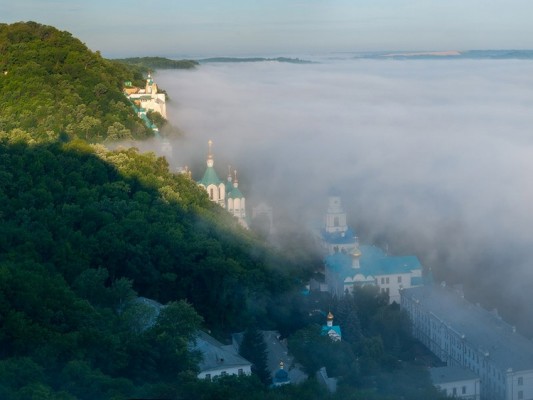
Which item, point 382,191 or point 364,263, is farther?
point 382,191

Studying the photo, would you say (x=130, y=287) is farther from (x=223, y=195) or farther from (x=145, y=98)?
(x=145, y=98)

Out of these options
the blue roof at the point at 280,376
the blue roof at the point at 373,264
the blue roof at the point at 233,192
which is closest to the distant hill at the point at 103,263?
the blue roof at the point at 280,376

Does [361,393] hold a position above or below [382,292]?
above

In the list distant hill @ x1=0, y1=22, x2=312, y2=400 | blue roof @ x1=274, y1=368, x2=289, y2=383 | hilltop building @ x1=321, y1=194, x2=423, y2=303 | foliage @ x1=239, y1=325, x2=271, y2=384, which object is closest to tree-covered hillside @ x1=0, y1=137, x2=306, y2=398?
distant hill @ x1=0, y1=22, x2=312, y2=400

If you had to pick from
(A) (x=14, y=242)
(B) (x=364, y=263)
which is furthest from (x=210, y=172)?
(A) (x=14, y=242)

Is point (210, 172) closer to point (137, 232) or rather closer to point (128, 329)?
point (137, 232)

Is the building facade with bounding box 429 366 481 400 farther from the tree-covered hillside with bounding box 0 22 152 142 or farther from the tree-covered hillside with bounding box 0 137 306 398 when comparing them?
the tree-covered hillside with bounding box 0 22 152 142

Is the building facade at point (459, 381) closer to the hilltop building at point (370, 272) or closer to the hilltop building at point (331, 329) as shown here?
the hilltop building at point (331, 329)
